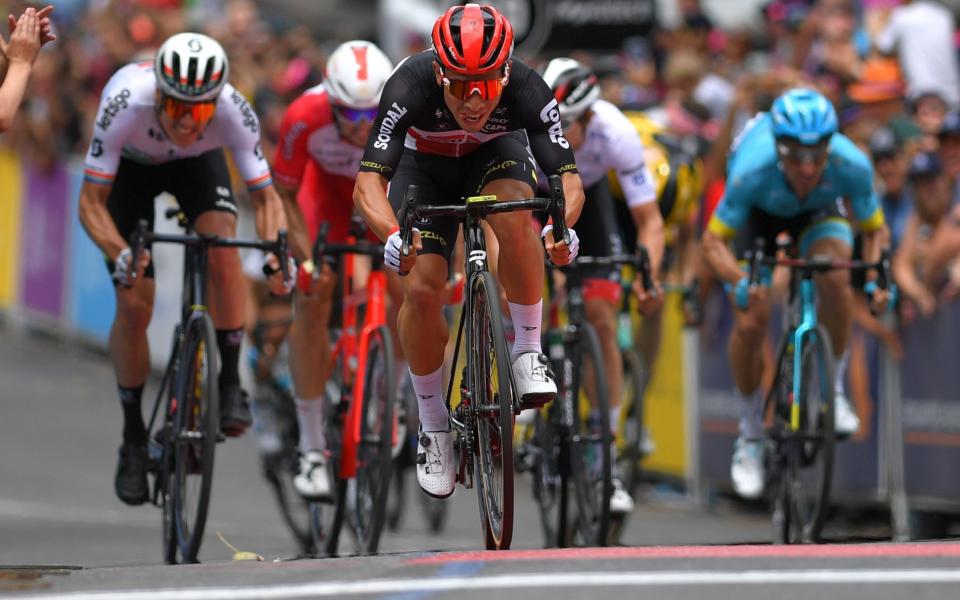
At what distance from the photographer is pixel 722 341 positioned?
44.6ft

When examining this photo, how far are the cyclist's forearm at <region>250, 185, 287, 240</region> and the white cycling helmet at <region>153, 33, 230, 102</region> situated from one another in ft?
2.65

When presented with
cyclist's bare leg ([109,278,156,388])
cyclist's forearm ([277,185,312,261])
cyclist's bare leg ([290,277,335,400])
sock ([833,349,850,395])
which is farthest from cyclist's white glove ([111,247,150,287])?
sock ([833,349,850,395])

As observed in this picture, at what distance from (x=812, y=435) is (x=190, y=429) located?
3.06 m

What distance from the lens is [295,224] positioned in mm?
9961

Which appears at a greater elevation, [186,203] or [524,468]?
[186,203]

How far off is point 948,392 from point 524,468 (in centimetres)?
321

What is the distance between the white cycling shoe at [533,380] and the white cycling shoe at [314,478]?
2429 mm

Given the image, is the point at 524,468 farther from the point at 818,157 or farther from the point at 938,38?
the point at 938,38

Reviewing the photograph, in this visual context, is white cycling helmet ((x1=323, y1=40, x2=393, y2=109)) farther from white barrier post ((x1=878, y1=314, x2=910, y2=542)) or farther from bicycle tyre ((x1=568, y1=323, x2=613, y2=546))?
white barrier post ((x1=878, y1=314, x2=910, y2=542))

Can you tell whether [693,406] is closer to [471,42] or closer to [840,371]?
[840,371]

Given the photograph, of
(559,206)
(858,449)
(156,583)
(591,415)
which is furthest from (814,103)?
(156,583)

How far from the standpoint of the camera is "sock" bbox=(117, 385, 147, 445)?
9.30 m

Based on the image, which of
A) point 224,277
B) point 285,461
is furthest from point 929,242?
point 224,277

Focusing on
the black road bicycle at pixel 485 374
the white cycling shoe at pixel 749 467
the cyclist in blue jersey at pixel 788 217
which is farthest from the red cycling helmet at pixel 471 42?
the white cycling shoe at pixel 749 467
